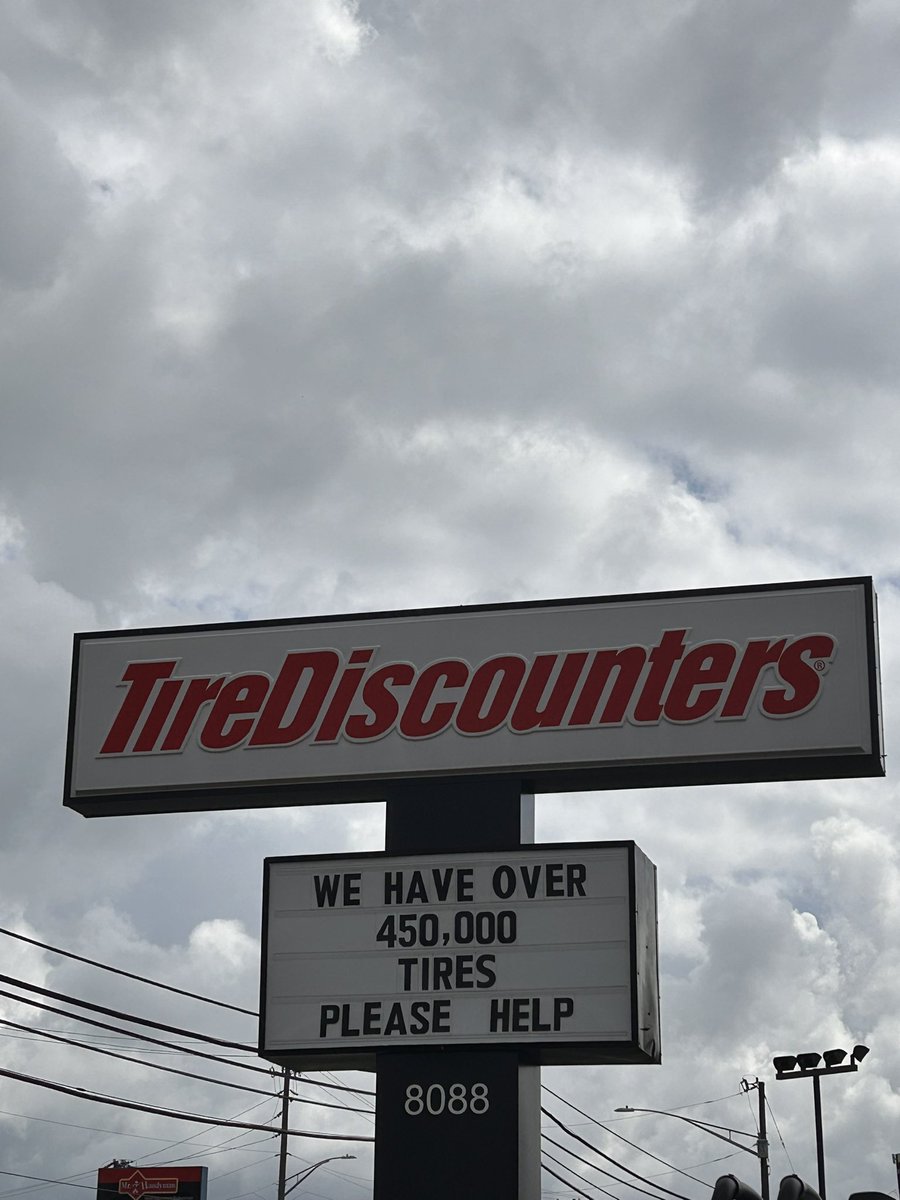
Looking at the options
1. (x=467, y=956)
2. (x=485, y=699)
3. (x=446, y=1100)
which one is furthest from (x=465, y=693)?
(x=446, y=1100)

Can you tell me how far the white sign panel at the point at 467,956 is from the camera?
16109mm

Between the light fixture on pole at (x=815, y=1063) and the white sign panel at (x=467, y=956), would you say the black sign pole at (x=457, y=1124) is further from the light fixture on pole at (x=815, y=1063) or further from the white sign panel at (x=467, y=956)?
the light fixture on pole at (x=815, y=1063)

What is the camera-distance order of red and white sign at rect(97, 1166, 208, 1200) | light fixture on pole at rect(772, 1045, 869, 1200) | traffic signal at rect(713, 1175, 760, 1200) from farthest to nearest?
red and white sign at rect(97, 1166, 208, 1200), light fixture on pole at rect(772, 1045, 869, 1200), traffic signal at rect(713, 1175, 760, 1200)

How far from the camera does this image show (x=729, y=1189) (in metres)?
15.7

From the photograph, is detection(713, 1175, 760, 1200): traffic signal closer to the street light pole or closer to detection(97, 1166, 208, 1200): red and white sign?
the street light pole

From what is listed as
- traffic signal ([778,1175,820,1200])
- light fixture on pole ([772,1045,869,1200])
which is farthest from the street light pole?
traffic signal ([778,1175,820,1200])

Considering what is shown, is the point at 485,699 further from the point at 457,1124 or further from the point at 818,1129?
the point at 818,1129

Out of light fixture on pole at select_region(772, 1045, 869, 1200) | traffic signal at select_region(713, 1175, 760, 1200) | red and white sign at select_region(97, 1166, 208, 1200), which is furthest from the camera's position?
red and white sign at select_region(97, 1166, 208, 1200)

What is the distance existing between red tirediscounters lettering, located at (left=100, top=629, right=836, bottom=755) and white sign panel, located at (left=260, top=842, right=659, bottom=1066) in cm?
137

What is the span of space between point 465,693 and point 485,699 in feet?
0.69

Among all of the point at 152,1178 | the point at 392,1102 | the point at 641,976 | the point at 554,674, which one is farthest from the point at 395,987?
the point at 152,1178

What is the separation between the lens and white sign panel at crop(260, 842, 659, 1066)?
16.1 metres

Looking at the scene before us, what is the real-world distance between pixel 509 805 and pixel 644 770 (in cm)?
133

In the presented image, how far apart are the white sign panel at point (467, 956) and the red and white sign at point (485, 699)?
106 centimetres
